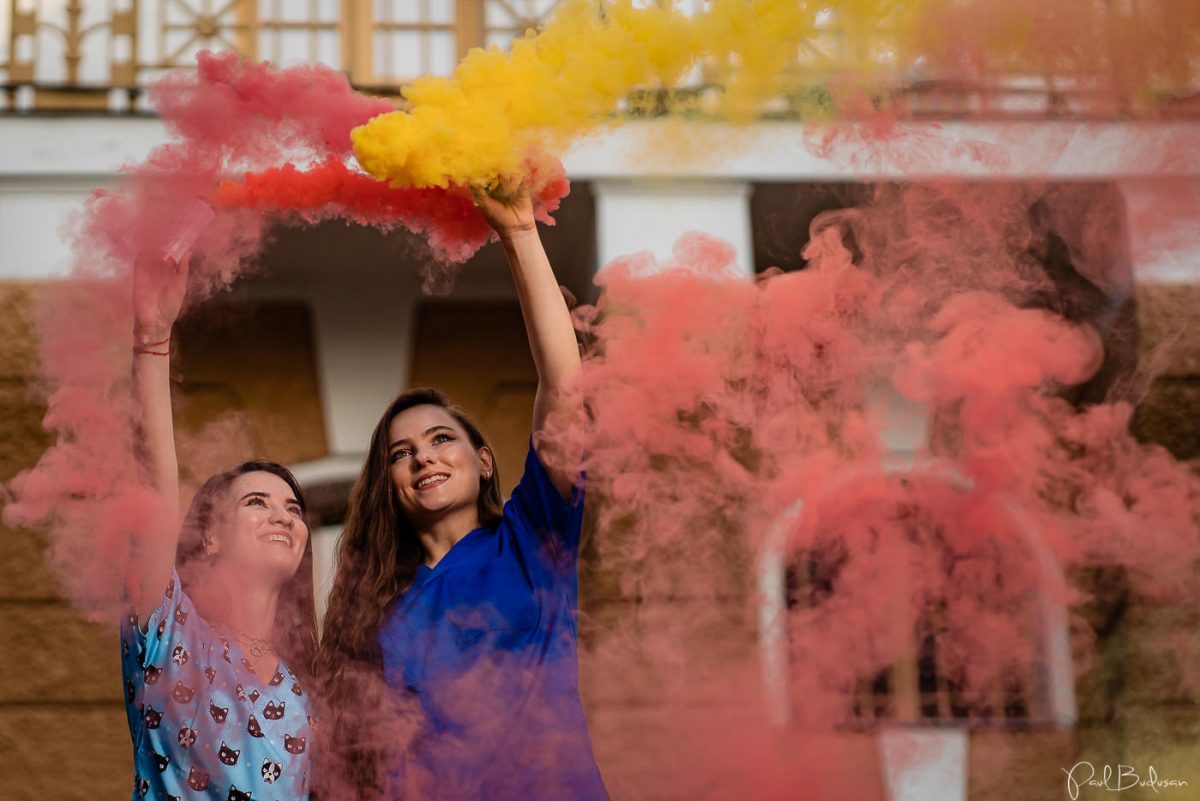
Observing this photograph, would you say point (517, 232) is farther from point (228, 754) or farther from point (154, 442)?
point (228, 754)

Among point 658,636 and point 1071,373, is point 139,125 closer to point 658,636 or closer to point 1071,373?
point 658,636

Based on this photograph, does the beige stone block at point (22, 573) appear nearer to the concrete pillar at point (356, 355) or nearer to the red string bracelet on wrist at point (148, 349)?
the concrete pillar at point (356, 355)

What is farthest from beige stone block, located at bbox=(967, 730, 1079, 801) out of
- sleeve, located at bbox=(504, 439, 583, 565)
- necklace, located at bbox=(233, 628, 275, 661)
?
necklace, located at bbox=(233, 628, 275, 661)

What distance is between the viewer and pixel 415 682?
6.34 ft

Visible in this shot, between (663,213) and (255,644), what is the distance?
2.68m

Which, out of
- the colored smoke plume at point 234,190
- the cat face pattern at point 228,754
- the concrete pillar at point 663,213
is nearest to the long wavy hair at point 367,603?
the cat face pattern at point 228,754

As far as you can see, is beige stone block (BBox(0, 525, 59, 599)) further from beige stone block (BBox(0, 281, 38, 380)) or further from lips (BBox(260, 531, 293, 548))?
lips (BBox(260, 531, 293, 548))

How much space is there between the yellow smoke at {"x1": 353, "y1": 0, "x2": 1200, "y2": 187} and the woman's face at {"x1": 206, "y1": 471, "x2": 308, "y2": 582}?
0.68 metres

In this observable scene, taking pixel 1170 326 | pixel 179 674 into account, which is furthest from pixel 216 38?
pixel 1170 326

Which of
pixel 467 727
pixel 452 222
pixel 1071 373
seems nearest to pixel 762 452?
pixel 1071 373

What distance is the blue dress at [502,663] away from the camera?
1883mm

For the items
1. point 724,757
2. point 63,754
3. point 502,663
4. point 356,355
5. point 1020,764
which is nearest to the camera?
point 502,663

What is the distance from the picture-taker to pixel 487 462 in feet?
7.52
